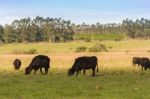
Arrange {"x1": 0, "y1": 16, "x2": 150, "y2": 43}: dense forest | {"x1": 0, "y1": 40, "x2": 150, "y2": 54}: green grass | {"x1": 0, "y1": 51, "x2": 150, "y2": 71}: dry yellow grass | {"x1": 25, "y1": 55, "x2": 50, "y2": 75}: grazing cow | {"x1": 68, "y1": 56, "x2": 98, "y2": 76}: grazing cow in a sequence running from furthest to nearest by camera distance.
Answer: {"x1": 0, "y1": 16, "x2": 150, "y2": 43}: dense forest
{"x1": 0, "y1": 40, "x2": 150, "y2": 54}: green grass
{"x1": 0, "y1": 51, "x2": 150, "y2": 71}: dry yellow grass
{"x1": 25, "y1": 55, "x2": 50, "y2": 75}: grazing cow
{"x1": 68, "y1": 56, "x2": 98, "y2": 76}: grazing cow

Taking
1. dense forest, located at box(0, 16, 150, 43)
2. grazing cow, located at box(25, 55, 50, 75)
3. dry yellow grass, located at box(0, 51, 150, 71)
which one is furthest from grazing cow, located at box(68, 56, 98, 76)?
dense forest, located at box(0, 16, 150, 43)

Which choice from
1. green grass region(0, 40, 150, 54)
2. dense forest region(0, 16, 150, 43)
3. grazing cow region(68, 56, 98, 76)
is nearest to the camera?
grazing cow region(68, 56, 98, 76)

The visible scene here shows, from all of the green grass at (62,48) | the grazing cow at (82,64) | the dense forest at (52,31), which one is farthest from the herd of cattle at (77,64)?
the dense forest at (52,31)

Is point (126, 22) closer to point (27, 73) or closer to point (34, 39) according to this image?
point (34, 39)

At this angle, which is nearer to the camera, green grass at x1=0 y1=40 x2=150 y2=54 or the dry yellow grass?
the dry yellow grass

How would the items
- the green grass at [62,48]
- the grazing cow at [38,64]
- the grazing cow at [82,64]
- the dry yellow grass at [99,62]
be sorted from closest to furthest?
the grazing cow at [82,64] < the grazing cow at [38,64] < the dry yellow grass at [99,62] < the green grass at [62,48]

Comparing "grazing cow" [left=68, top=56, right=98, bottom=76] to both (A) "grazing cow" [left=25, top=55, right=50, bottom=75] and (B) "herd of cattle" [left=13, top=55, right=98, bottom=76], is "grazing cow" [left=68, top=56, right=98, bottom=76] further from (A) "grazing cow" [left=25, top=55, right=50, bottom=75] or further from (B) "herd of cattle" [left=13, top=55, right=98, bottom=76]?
A: (A) "grazing cow" [left=25, top=55, right=50, bottom=75]

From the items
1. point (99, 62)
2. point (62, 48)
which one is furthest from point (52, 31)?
point (99, 62)

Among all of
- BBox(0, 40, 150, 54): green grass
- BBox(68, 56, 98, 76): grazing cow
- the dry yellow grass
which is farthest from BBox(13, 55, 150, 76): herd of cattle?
BBox(0, 40, 150, 54): green grass

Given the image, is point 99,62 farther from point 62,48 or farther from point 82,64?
point 62,48

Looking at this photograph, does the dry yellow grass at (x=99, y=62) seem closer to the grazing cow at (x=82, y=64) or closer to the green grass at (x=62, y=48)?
the grazing cow at (x=82, y=64)

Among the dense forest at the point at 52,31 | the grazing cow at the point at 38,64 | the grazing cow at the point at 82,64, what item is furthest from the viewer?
the dense forest at the point at 52,31

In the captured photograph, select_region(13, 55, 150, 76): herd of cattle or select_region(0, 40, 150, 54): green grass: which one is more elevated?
select_region(13, 55, 150, 76): herd of cattle

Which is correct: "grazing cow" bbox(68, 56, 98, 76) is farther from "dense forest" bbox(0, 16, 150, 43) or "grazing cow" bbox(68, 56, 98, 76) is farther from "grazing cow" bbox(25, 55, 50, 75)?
"dense forest" bbox(0, 16, 150, 43)
